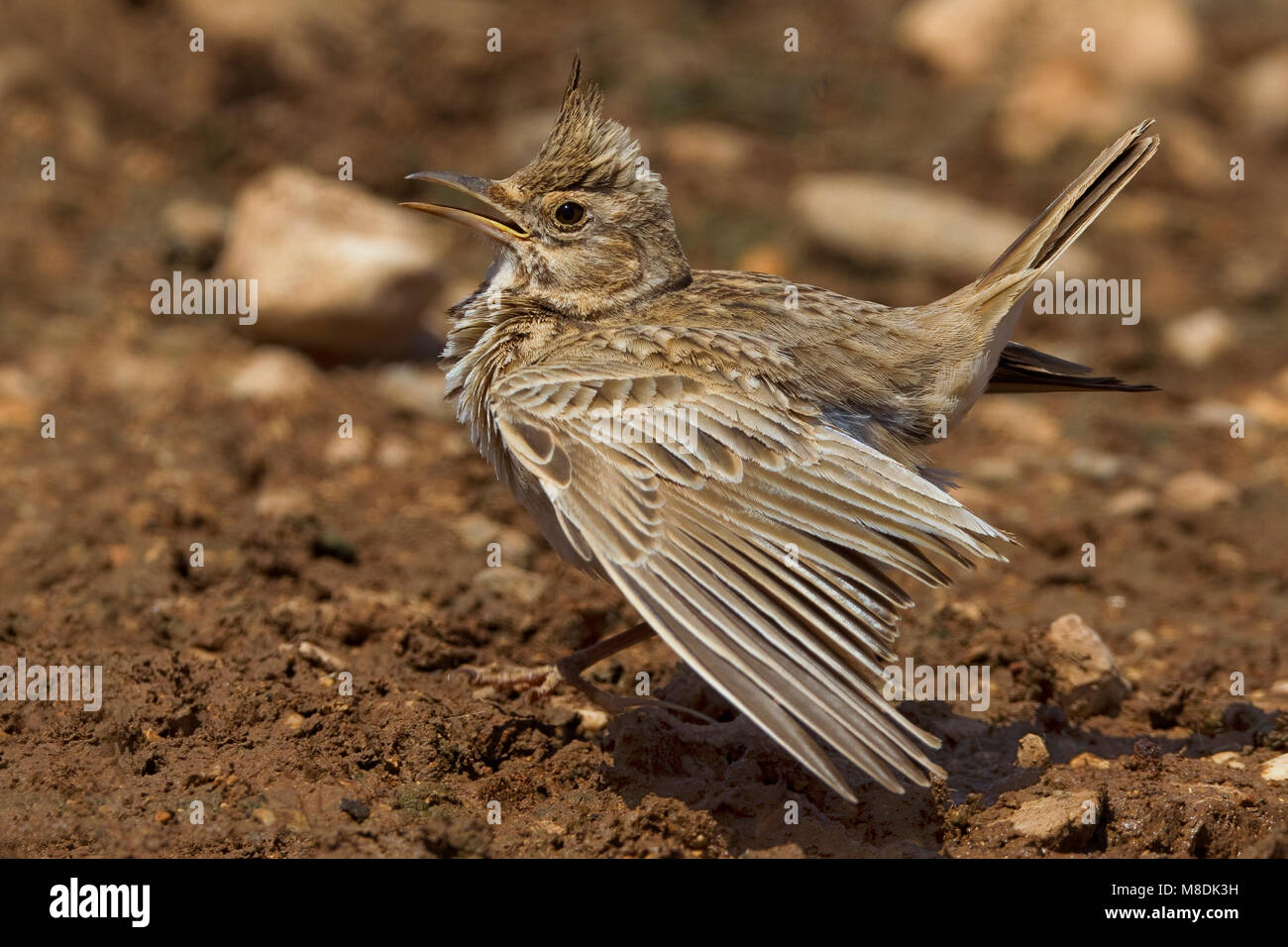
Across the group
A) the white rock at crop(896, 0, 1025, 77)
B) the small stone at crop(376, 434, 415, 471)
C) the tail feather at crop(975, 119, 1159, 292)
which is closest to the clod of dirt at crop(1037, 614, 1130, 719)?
the tail feather at crop(975, 119, 1159, 292)

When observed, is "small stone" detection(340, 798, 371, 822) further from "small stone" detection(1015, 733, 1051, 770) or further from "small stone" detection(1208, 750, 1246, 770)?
"small stone" detection(1208, 750, 1246, 770)

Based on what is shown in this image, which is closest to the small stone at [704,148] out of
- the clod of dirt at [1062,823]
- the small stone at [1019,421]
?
the small stone at [1019,421]

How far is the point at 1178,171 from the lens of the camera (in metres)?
11.4

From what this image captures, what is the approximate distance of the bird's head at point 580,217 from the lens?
543cm

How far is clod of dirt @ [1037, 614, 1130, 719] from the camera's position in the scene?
17.6 ft

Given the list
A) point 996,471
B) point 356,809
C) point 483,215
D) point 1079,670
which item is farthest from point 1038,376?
point 356,809

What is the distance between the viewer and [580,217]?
17.9ft

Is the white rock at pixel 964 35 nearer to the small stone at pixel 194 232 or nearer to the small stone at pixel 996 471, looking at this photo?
the small stone at pixel 996 471

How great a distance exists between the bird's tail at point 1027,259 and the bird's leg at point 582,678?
60.3 inches

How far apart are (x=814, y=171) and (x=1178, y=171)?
292 centimetres

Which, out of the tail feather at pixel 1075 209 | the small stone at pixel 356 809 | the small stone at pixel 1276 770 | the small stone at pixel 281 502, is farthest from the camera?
the small stone at pixel 281 502

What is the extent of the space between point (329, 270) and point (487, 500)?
74.9 inches

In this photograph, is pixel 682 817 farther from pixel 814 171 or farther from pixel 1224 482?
pixel 814 171

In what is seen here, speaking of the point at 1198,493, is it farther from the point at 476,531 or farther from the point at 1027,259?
the point at 476,531
